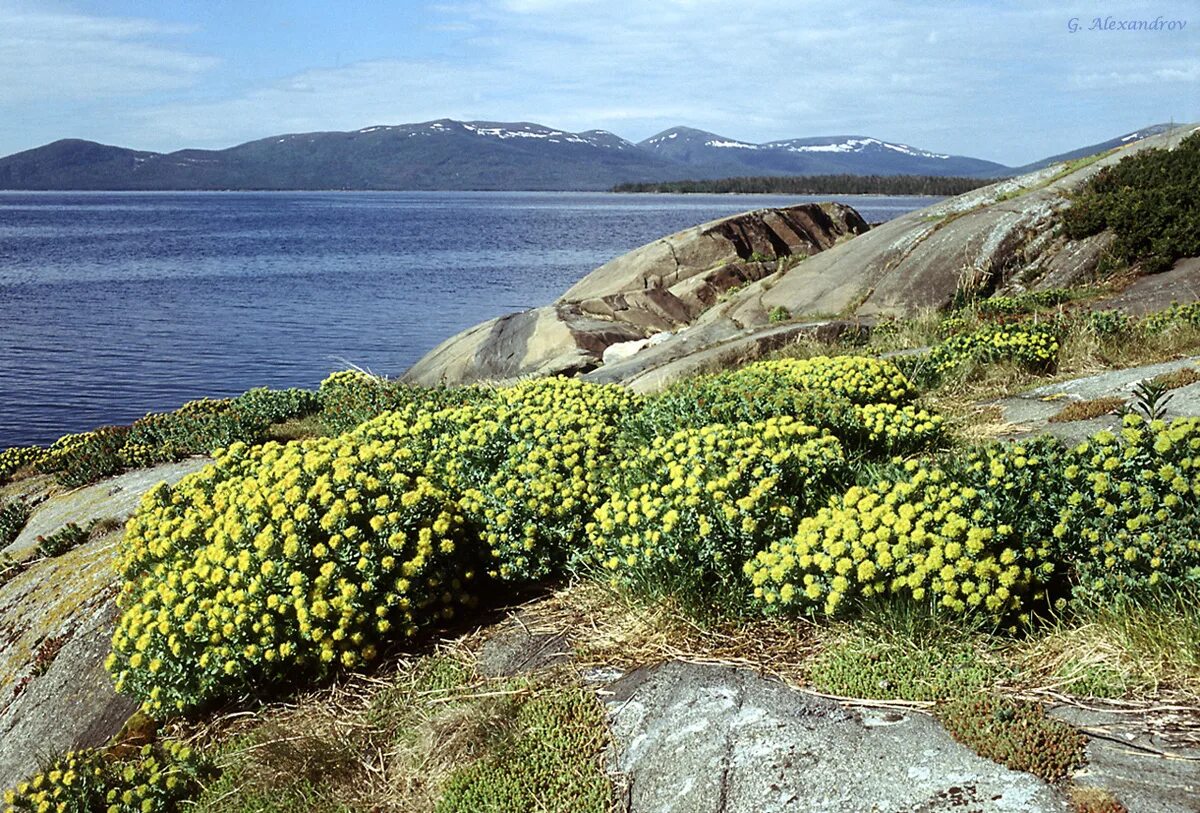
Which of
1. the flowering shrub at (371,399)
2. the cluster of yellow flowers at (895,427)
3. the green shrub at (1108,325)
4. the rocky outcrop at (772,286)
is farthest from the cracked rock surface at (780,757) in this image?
the green shrub at (1108,325)

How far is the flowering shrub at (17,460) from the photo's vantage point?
13812mm

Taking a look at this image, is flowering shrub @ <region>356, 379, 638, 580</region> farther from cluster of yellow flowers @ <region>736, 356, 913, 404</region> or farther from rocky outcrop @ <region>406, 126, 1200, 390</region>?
rocky outcrop @ <region>406, 126, 1200, 390</region>

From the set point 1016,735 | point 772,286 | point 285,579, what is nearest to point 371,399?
point 285,579

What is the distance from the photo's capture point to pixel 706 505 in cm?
533

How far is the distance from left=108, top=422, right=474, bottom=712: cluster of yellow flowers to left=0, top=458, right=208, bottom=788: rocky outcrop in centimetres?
67

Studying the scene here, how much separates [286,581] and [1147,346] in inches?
377

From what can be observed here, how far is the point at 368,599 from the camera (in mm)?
5449

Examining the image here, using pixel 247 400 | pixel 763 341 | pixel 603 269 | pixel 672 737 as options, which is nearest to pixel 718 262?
pixel 603 269

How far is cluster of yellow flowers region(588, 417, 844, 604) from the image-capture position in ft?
17.3

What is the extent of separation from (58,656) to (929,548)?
5782 millimetres

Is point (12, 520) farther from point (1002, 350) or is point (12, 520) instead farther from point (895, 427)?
point (1002, 350)

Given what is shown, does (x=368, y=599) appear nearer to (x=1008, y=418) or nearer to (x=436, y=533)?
(x=436, y=533)

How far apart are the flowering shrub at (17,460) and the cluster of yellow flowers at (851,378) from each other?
11.2 meters

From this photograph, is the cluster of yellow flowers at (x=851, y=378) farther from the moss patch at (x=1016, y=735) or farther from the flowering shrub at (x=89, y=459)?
the flowering shrub at (x=89, y=459)
